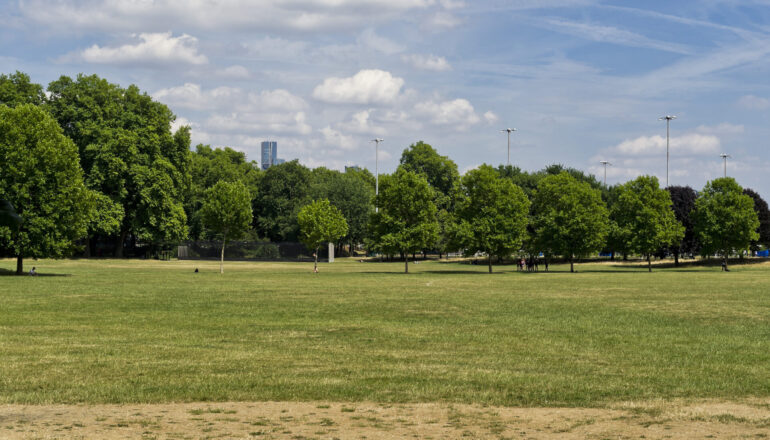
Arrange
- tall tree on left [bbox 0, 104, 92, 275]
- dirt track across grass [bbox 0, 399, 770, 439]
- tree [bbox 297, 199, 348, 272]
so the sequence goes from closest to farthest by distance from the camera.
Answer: dirt track across grass [bbox 0, 399, 770, 439] → tall tree on left [bbox 0, 104, 92, 275] → tree [bbox 297, 199, 348, 272]

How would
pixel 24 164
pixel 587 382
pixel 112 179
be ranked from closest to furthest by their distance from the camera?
pixel 587 382 → pixel 24 164 → pixel 112 179

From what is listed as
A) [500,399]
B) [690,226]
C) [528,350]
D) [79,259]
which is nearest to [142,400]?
[500,399]

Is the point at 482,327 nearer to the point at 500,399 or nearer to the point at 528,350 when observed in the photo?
the point at 528,350

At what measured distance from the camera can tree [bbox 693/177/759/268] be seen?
282 feet

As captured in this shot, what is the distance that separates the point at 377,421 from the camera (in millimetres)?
11633

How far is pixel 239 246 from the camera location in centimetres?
12044

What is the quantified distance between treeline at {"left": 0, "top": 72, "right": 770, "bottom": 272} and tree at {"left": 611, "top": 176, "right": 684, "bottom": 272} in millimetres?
144

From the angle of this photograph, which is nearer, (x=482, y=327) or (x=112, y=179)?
(x=482, y=327)

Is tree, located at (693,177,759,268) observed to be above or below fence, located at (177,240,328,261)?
above

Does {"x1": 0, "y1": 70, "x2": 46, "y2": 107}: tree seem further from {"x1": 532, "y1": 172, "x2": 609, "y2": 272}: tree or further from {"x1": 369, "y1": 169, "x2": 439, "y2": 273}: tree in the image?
{"x1": 532, "y1": 172, "x2": 609, "y2": 272}: tree

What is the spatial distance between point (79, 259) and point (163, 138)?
1750 cm

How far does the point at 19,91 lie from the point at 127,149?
1393cm

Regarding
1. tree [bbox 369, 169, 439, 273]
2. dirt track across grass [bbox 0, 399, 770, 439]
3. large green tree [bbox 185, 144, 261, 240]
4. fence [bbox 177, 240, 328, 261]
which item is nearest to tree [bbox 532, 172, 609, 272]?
tree [bbox 369, 169, 439, 273]

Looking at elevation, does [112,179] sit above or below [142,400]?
above
